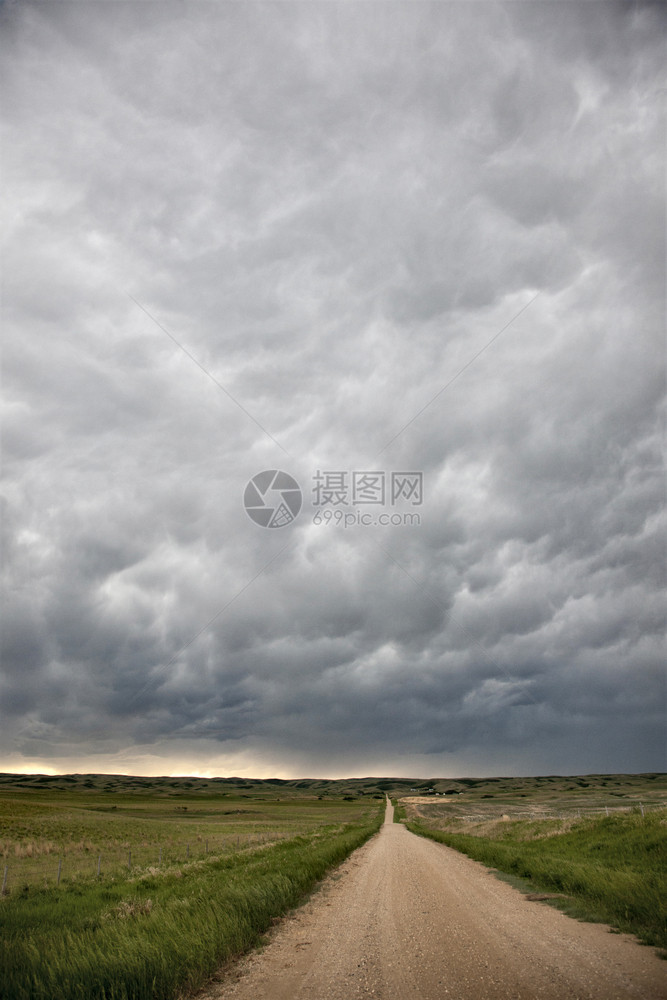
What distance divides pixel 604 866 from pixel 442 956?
11581 mm

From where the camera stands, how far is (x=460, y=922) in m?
12.0

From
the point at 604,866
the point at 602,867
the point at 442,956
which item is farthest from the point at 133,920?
the point at 604,866

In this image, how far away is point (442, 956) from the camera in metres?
9.41

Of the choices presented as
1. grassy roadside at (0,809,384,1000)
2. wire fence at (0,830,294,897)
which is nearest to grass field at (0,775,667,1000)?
grassy roadside at (0,809,384,1000)

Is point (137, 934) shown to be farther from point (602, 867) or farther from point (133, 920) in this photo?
point (602, 867)

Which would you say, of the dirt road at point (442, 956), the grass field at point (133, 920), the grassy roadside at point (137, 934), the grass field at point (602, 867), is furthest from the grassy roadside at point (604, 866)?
the grassy roadside at point (137, 934)

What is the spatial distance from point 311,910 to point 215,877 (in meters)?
5.91

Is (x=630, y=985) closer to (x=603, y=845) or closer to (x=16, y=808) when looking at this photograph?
(x=603, y=845)

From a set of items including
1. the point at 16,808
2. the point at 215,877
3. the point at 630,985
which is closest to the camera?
the point at 630,985

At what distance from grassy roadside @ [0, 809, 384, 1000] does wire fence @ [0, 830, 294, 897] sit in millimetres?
3417

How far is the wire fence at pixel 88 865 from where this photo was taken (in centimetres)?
2212

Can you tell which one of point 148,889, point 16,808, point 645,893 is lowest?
point 16,808

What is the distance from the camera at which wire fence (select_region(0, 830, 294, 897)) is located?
2212 cm

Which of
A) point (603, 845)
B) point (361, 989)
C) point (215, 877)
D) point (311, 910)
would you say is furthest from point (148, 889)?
point (603, 845)
